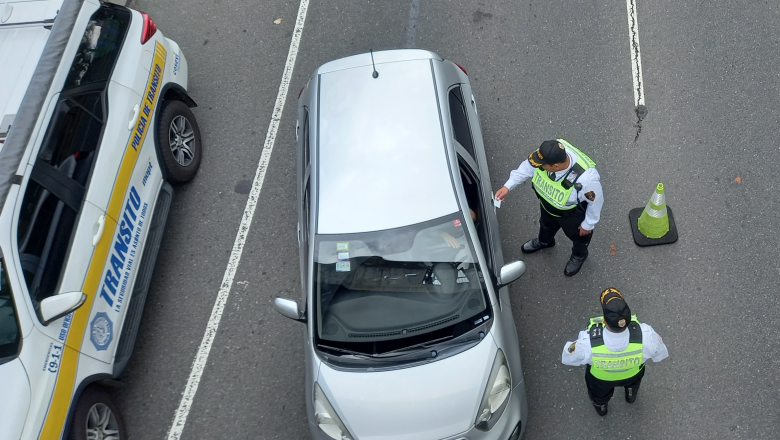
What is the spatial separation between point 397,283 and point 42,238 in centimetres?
274

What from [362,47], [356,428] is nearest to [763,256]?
[356,428]

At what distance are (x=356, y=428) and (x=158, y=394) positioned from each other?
2249mm

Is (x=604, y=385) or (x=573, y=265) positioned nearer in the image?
(x=604, y=385)

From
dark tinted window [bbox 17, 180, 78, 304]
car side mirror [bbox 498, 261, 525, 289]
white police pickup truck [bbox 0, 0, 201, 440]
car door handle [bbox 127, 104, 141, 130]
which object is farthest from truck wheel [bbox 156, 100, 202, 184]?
car side mirror [bbox 498, 261, 525, 289]

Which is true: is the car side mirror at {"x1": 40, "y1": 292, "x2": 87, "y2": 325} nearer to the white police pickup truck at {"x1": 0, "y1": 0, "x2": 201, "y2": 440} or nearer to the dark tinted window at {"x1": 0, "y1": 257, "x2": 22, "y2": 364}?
the white police pickup truck at {"x1": 0, "y1": 0, "x2": 201, "y2": 440}

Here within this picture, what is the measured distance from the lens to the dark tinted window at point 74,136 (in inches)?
193

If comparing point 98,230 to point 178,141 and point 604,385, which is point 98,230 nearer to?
point 178,141

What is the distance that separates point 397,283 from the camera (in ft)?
15.1

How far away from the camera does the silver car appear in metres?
4.34

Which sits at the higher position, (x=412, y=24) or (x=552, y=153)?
(x=412, y=24)

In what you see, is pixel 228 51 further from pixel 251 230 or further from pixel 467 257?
pixel 467 257

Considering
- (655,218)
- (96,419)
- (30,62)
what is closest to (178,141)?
(30,62)

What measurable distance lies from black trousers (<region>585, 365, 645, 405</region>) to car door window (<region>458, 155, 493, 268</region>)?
3.83 ft

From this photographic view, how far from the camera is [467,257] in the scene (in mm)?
4613
